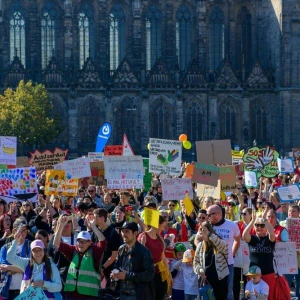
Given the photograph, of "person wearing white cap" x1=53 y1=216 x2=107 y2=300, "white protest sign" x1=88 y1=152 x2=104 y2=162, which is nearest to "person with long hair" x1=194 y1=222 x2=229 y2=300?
"person wearing white cap" x1=53 y1=216 x2=107 y2=300

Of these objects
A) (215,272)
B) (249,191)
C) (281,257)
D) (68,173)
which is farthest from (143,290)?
(249,191)

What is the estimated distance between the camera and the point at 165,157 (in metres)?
23.5

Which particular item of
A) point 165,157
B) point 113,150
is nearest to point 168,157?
point 165,157

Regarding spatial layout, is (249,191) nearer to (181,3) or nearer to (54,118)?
(54,118)

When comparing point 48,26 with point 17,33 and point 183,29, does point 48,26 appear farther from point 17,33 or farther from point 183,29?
point 183,29

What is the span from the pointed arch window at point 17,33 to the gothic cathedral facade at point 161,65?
0.19 feet

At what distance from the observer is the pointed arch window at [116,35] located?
60.5 m

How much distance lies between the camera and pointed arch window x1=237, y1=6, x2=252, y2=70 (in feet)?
202

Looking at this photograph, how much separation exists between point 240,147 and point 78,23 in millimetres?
11928

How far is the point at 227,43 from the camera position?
61.4 m

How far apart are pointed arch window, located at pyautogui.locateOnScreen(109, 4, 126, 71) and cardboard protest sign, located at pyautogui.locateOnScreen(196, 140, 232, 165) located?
39.0 meters

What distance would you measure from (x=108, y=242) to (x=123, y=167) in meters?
9.55

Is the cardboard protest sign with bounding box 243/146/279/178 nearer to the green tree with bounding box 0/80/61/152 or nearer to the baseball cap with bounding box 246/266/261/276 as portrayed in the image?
the baseball cap with bounding box 246/266/261/276

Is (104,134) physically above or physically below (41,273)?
above
